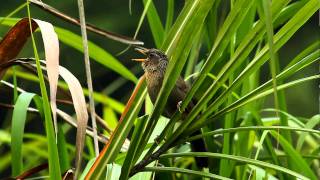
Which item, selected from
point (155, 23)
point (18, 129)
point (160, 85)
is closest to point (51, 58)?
point (18, 129)

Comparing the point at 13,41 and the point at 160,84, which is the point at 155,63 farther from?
the point at 13,41

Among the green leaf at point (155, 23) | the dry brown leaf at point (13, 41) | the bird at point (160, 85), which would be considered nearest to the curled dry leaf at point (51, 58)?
the dry brown leaf at point (13, 41)

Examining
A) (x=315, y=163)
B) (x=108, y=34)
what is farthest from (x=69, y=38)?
(x=315, y=163)

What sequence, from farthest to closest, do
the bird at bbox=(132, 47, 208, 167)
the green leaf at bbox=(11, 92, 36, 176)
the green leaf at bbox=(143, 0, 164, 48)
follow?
the bird at bbox=(132, 47, 208, 167) < the green leaf at bbox=(143, 0, 164, 48) < the green leaf at bbox=(11, 92, 36, 176)

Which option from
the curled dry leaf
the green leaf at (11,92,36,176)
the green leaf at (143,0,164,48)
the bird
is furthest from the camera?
the bird

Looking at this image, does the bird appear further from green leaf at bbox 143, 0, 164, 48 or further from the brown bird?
green leaf at bbox 143, 0, 164, 48

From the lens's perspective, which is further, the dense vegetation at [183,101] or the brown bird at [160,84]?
the brown bird at [160,84]

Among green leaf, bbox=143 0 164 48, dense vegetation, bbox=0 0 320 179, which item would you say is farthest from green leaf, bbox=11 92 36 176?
green leaf, bbox=143 0 164 48

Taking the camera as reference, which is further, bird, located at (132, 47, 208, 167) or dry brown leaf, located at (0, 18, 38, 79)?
bird, located at (132, 47, 208, 167)

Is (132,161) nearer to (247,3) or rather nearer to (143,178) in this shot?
(143,178)

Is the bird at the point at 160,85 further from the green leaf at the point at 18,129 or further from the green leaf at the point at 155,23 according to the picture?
the green leaf at the point at 18,129

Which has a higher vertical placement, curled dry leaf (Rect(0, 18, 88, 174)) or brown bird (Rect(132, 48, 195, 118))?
brown bird (Rect(132, 48, 195, 118))
